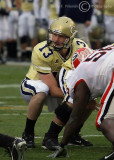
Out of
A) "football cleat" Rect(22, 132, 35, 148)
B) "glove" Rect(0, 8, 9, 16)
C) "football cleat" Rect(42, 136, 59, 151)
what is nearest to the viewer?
"football cleat" Rect(42, 136, 59, 151)

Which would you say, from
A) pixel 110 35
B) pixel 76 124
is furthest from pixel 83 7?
pixel 76 124

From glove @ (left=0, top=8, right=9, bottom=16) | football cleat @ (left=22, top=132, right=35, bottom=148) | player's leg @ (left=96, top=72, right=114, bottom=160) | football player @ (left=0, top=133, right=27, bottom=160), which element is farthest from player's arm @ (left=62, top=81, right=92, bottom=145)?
glove @ (left=0, top=8, right=9, bottom=16)

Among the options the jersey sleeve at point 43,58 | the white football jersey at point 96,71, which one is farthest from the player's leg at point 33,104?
the white football jersey at point 96,71

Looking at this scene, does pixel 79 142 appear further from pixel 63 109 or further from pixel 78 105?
pixel 78 105

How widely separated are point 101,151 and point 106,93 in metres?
1.08

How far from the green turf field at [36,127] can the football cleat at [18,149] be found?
2.08ft

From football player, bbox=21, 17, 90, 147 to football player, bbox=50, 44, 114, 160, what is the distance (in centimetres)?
92

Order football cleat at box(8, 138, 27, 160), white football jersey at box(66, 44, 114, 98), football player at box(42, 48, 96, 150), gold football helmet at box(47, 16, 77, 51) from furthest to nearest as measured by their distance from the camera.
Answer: gold football helmet at box(47, 16, 77, 51) → football player at box(42, 48, 96, 150) → white football jersey at box(66, 44, 114, 98) → football cleat at box(8, 138, 27, 160)

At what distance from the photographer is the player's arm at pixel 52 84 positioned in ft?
23.3

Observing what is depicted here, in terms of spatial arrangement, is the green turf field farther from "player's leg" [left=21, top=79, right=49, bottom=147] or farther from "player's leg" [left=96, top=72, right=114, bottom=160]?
"player's leg" [left=96, top=72, right=114, bottom=160]

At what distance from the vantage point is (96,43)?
18.1 metres

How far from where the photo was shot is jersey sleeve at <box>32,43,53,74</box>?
283 inches

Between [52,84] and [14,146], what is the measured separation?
159 centimetres

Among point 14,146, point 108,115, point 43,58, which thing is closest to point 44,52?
point 43,58
